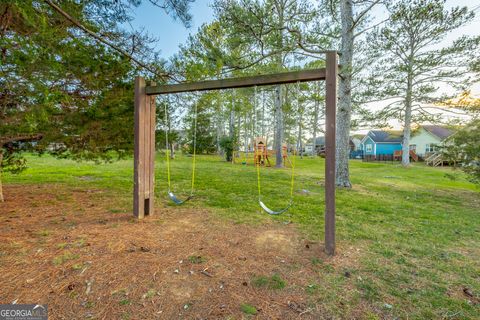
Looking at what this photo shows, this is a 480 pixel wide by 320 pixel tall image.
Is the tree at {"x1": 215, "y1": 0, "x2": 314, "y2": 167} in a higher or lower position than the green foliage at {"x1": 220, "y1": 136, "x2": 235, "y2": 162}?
higher

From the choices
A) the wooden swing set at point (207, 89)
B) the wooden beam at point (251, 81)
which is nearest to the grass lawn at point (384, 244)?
the wooden swing set at point (207, 89)

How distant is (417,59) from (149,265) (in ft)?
43.6

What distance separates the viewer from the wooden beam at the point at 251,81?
8.29 ft

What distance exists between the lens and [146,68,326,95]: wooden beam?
2.53m

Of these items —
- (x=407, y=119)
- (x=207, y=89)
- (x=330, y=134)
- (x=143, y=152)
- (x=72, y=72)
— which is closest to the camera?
(x=330, y=134)

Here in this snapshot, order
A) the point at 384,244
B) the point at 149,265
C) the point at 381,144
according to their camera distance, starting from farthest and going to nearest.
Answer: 1. the point at 381,144
2. the point at 384,244
3. the point at 149,265

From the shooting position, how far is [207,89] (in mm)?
3166

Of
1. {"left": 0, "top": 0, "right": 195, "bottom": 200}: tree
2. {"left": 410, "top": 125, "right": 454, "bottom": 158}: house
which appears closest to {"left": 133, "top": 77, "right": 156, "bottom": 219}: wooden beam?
{"left": 0, "top": 0, "right": 195, "bottom": 200}: tree

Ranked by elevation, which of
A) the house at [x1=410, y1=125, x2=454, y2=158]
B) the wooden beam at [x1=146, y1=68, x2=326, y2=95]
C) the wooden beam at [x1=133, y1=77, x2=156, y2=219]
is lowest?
the wooden beam at [x1=133, y1=77, x2=156, y2=219]

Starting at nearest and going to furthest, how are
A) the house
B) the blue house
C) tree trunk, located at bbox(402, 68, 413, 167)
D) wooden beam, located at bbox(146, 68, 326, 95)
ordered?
1. wooden beam, located at bbox(146, 68, 326, 95)
2. tree trunk, located at bbox(402, 68, 413, 167)
3. the house
4. the blue house

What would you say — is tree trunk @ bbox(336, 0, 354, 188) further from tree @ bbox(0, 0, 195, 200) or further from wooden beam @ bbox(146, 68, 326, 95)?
tree @ bbox(0, 0, 195, 200)

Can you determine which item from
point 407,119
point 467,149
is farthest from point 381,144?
point 467,149

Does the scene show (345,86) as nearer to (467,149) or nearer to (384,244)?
(467,149)

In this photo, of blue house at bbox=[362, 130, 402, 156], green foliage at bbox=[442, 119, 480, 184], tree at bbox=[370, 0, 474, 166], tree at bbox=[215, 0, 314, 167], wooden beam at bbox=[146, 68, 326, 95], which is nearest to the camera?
wooden beam at bbox=[146, 68, 326, 95]
